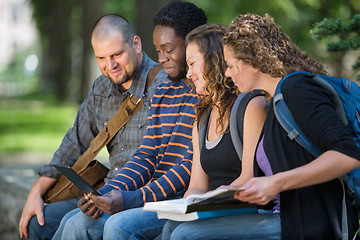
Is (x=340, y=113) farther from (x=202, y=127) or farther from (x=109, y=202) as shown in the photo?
(x=109, y=202)

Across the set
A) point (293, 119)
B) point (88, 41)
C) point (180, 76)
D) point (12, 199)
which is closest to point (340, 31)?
point (180, 76)

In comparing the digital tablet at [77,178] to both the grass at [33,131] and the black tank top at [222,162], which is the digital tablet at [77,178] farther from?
the grass at [33,131]

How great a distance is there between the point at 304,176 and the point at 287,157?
24 centimetres

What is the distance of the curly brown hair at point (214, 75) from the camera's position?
11.6 feet

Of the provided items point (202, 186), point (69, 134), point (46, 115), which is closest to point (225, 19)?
point (46, 115)

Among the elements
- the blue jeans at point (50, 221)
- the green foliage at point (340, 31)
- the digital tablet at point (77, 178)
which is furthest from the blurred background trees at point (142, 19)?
the blue jeans at point (50, 221)

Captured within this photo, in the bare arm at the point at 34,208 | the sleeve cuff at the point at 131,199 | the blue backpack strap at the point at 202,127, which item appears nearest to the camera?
the blue backpack strap at the point at 202,127

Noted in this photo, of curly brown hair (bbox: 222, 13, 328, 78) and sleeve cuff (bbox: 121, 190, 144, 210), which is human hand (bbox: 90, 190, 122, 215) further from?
curly brown hair (bbox: 222, 13, 328, 78)

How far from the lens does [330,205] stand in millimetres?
2865

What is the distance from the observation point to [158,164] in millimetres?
4074

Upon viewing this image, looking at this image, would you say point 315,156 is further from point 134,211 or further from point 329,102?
point 134,211

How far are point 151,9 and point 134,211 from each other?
6663 millimetres

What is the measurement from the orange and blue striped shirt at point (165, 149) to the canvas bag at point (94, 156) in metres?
0.35

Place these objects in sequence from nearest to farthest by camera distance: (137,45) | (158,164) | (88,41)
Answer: (158,164), (137,45), (88,41)
